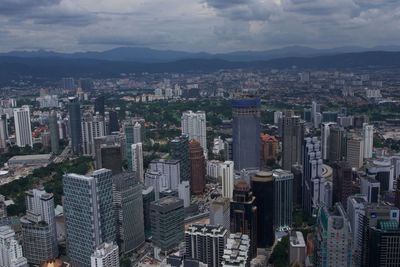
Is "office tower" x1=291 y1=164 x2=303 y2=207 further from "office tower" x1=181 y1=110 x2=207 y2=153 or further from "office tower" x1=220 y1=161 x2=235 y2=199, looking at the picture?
"office tower" x1=181 y1=110 x2=207 y2=153

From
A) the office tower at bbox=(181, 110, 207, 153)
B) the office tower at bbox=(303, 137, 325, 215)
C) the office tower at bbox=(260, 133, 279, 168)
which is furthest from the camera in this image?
the office tower at bbox=(181, 110, 207, 153)

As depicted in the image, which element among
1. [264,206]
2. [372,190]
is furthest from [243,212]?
[372,190]

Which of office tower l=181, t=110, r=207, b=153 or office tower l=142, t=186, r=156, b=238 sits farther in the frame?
office tower l=181, t=110, r=207, b=153

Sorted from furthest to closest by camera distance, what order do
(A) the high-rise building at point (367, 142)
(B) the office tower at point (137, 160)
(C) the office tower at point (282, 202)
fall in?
(A) the high-rise building at point (367, 142), (B) the office tower at point (137, 160), (C) the office tower at point (282, 202)

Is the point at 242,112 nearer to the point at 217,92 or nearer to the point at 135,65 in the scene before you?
the point at 217,92

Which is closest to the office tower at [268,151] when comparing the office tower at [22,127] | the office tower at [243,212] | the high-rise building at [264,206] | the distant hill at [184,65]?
the high-rise building at [264,206]

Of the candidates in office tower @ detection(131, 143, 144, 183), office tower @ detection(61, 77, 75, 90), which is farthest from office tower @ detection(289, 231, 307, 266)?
office tower @ detection(61, 77, 75, 90)

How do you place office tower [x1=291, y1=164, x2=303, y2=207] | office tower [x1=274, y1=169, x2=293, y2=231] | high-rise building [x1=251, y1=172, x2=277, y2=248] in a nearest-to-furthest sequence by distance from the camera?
high-rise building [x1=251, y1=172, x2=277, y2=248] → office tower [x1=274, y1=169, x2=293, y2=231] → office tower [x1=291, y1=164, x2=303, y2=207]

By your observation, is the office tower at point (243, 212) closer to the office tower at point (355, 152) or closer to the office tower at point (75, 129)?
the office tower at point (355, 152)
